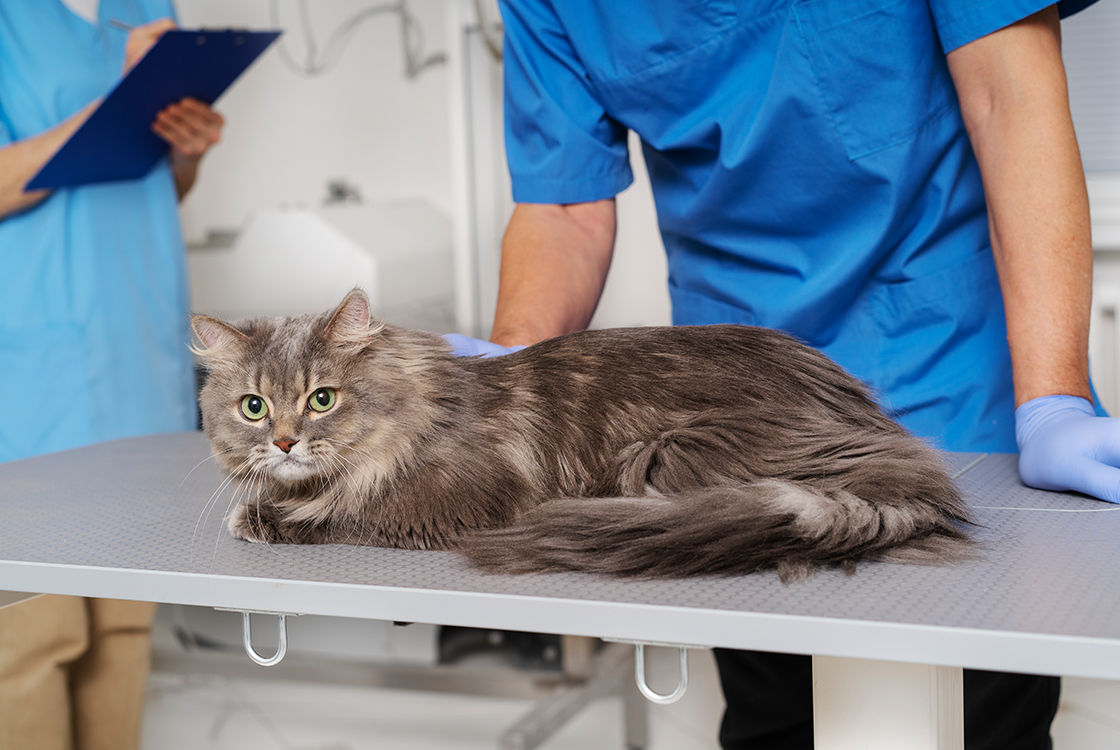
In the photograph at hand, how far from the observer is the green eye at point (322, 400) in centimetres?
107

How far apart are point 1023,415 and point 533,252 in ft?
2.71

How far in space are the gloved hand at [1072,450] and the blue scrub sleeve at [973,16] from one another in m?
0.51

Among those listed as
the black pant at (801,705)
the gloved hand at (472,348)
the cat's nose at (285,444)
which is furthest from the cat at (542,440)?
the black pant at (801,705)

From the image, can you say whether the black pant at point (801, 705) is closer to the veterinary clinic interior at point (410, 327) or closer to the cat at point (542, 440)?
the veterinary clinic interior at point (410, 327)

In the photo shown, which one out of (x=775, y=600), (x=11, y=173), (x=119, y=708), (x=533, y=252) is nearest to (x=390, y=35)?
(x=11, y=173)

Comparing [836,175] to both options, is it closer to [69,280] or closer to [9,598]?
[9,598]

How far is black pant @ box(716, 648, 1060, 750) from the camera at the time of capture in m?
1.37

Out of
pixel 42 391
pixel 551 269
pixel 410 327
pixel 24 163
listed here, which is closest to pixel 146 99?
pixel 24 163

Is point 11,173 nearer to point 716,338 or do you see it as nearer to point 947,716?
point 716,338

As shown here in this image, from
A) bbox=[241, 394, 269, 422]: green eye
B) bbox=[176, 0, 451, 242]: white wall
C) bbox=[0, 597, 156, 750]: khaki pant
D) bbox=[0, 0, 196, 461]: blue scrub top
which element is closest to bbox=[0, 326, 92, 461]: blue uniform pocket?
bbox=[0, 0, 196, 461]: blue scrub top

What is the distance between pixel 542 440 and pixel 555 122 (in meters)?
0.75

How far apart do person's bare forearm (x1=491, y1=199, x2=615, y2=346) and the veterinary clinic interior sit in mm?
28

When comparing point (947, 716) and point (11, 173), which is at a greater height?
point (11, 173)

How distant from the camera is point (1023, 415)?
1.20m
